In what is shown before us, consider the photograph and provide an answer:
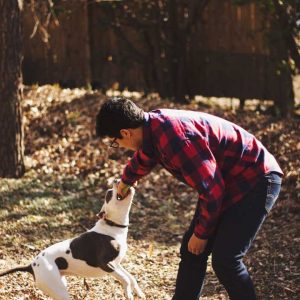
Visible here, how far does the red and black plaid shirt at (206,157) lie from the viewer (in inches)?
152

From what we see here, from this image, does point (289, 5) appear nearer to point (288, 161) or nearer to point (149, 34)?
point (288, 161)

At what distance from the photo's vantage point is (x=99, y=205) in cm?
726

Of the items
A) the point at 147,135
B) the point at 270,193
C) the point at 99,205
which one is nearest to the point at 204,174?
the point at 147,135

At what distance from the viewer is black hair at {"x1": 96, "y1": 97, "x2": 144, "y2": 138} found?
3.91 meters

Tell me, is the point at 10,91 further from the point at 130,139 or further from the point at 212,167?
the point at 212,167

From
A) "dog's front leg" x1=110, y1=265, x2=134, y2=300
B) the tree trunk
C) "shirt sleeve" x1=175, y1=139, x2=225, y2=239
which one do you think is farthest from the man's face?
the tree trunk

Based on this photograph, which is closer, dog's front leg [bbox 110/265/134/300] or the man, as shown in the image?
the man

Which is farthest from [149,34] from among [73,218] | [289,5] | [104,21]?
[73,218]

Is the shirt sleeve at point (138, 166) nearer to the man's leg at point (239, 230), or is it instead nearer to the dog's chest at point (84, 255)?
the dog's chest at point (84, 255)

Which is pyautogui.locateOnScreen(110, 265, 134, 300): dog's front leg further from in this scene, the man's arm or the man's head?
the man's head

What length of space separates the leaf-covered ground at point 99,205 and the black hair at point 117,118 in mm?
1763

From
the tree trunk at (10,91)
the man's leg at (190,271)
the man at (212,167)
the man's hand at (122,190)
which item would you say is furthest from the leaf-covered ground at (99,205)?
the man at (212,167)

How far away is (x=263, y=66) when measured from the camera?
37.6ft

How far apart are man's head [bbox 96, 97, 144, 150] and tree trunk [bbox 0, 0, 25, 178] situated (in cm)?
388
